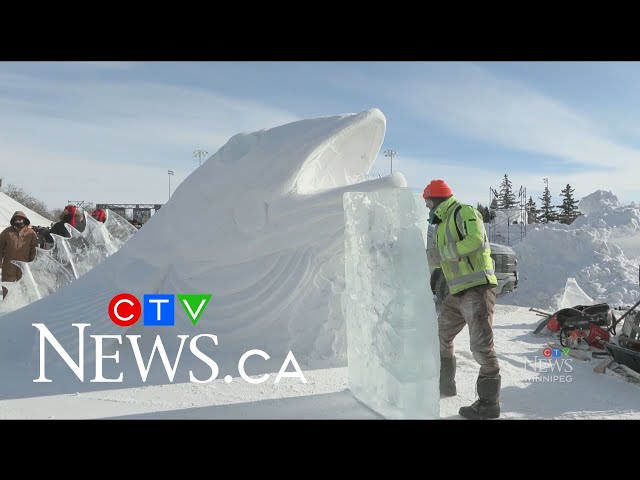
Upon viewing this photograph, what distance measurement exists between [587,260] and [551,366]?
23.3 ft

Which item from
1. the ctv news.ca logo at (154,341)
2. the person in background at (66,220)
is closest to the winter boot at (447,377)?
the ctv news.ca logo at (154,341)

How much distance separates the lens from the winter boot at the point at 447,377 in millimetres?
4195

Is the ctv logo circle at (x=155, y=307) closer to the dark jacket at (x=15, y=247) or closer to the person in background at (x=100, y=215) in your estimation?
the dark jacket at (x=15, y=247)

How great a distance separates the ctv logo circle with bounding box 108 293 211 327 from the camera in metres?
5.18

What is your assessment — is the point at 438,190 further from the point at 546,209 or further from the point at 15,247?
the point at 546,209

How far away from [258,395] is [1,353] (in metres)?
3.10

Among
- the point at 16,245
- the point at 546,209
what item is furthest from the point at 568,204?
the point at 16,245

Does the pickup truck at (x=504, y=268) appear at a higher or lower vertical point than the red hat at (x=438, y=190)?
lower

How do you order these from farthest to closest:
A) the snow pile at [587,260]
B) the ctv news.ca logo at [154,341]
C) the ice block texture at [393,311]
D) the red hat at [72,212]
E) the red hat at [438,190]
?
1. the snow pile at [587,260]
2. the red hat at [72,212]
3. the ctv news.ca logo at [154,341]
4. the red hat at [438,190]
5. the ice block texture at [393,311]

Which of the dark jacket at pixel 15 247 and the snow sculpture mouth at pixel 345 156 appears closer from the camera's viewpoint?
the snow sculpture mouth at pixel 345 156

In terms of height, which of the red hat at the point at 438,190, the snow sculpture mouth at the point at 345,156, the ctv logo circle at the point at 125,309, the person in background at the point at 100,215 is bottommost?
the ctv logo circle at the point at 125,309

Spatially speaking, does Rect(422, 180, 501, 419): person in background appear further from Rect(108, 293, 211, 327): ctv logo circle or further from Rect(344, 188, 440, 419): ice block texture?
Rect(108, 293, 211, 327): ctv logo circle

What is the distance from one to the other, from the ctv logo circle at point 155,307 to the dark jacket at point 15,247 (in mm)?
3299

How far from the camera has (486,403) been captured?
145 inches
